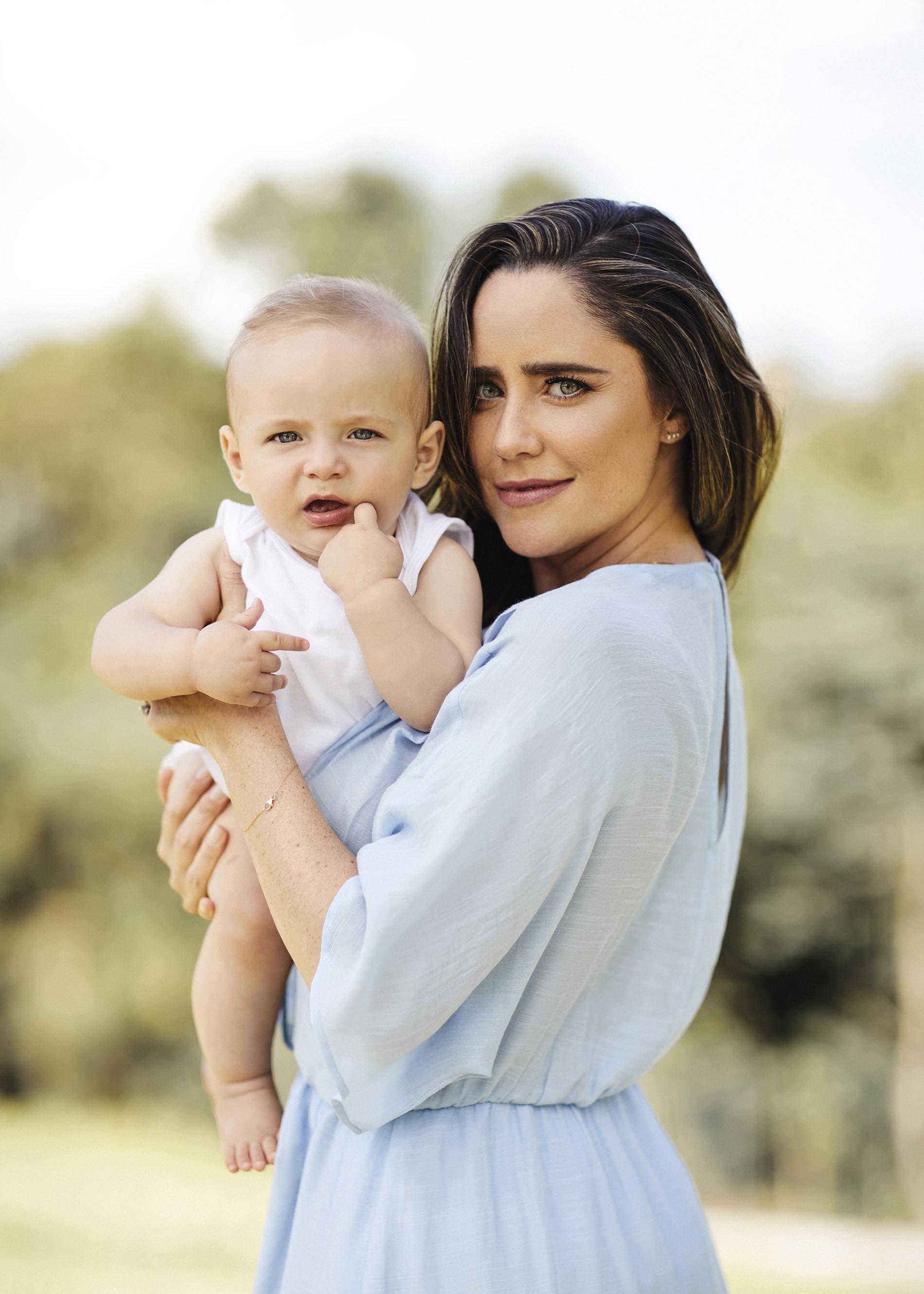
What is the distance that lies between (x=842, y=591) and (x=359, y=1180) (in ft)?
26.7

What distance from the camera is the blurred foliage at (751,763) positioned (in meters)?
8.74

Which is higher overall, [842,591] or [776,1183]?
[842,591]

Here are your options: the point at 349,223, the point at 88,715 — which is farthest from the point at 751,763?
the point at 349,223

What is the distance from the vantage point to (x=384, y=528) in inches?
61.9

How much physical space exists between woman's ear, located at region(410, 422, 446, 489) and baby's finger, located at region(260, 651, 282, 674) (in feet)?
1.21

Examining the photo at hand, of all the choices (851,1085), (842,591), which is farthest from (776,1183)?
(842,591)

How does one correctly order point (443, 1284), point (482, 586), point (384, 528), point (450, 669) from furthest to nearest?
point (482, 586) < point (384, 528) < point (450, 669) < point (443, 1284)

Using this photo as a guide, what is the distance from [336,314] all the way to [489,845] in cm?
75

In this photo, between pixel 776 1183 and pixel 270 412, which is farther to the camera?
pixel 776 1183

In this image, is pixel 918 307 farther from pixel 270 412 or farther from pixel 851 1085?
pixel 270 412

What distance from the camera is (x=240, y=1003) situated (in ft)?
5.52

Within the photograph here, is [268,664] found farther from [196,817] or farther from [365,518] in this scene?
[196,817]

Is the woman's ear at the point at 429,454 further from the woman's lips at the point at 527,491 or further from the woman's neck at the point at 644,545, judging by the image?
the woman's neck at the point at 644,545

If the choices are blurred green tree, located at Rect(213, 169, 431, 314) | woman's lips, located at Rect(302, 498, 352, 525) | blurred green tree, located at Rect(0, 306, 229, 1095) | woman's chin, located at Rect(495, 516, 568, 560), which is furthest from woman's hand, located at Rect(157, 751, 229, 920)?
blurred green tree, located at Rect(213, 169, 431, 314)
